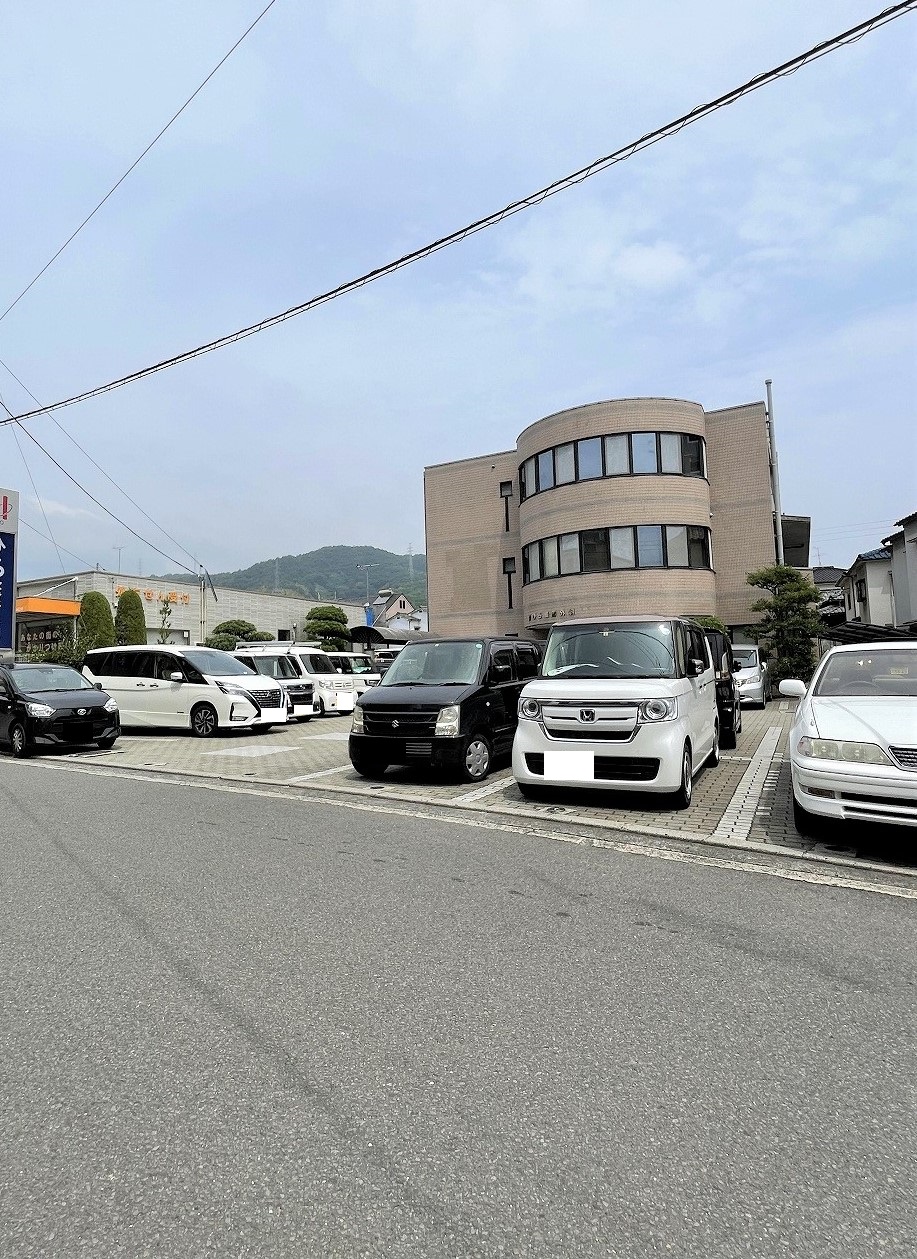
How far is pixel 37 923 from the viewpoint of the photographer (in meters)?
4.42

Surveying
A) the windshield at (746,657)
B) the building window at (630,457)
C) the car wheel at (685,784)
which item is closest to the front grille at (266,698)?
the car wheel at (685,784)

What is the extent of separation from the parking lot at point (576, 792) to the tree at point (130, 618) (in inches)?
1150

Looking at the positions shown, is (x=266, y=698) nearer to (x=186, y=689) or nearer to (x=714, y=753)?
(x=186, y=689)

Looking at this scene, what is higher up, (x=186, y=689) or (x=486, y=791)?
(x=186, y=689)

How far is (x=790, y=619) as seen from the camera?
25656mm

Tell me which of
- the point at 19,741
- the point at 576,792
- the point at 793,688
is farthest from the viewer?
the point at 19,741

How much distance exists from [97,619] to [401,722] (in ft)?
117

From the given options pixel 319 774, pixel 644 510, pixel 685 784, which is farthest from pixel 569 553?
pixel 685 784

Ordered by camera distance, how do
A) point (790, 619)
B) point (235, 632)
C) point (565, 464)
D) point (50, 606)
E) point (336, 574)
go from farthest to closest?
point (336, 574), point (235, 632), point (50, 606), point (565, 464), point (790, 619)

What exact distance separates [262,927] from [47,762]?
935cm

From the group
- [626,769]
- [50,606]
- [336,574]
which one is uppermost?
[336,574]

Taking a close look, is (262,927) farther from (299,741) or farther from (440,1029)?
(299,741)

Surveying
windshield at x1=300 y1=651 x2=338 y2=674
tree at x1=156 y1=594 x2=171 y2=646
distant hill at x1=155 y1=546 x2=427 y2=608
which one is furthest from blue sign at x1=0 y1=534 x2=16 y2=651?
distant hill at x1=155 y1=546 x2=427 y2=608

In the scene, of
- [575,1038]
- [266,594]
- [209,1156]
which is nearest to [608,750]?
[575,1038]
